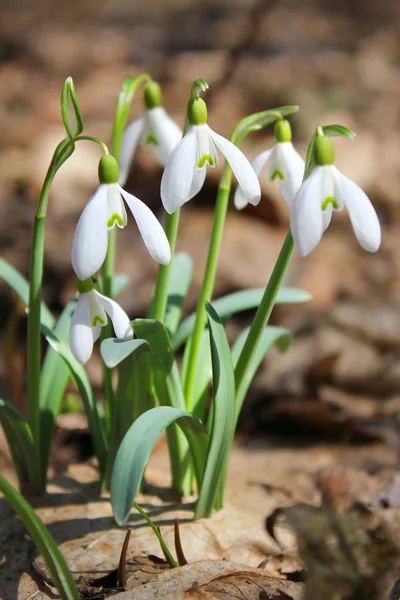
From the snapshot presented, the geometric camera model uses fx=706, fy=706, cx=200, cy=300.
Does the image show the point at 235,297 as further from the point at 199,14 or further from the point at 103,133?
the point at 199,14

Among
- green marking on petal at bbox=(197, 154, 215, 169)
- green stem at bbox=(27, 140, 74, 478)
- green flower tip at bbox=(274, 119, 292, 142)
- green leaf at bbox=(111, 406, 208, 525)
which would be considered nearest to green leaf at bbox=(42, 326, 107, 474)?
green stem at bbox=(27, 140, 74, 478)

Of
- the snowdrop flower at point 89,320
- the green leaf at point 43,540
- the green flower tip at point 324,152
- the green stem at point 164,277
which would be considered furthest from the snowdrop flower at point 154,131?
the green leaf at point 43,540

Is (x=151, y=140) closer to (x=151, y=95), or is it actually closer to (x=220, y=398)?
(x=151, y=95)

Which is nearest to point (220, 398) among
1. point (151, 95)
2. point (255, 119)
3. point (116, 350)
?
point (116, 350)

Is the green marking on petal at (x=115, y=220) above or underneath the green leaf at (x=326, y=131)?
underneath

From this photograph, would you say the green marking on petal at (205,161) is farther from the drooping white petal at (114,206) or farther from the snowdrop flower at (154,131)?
the snowdrop flower at (154,131)

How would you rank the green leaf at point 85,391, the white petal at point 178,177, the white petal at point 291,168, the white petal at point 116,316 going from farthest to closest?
the green leaf at point 85,391 < the white petal at point 291,168 < the white petal at point 116,316 < the white petal at point 178,177

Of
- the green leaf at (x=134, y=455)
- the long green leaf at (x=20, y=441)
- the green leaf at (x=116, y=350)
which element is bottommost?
the long green leaf at (x=20, y=441)

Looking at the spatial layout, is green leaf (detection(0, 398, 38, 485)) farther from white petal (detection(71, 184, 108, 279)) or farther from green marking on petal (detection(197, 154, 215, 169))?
green marking on petal (detection(197, 154, 215, 169))
